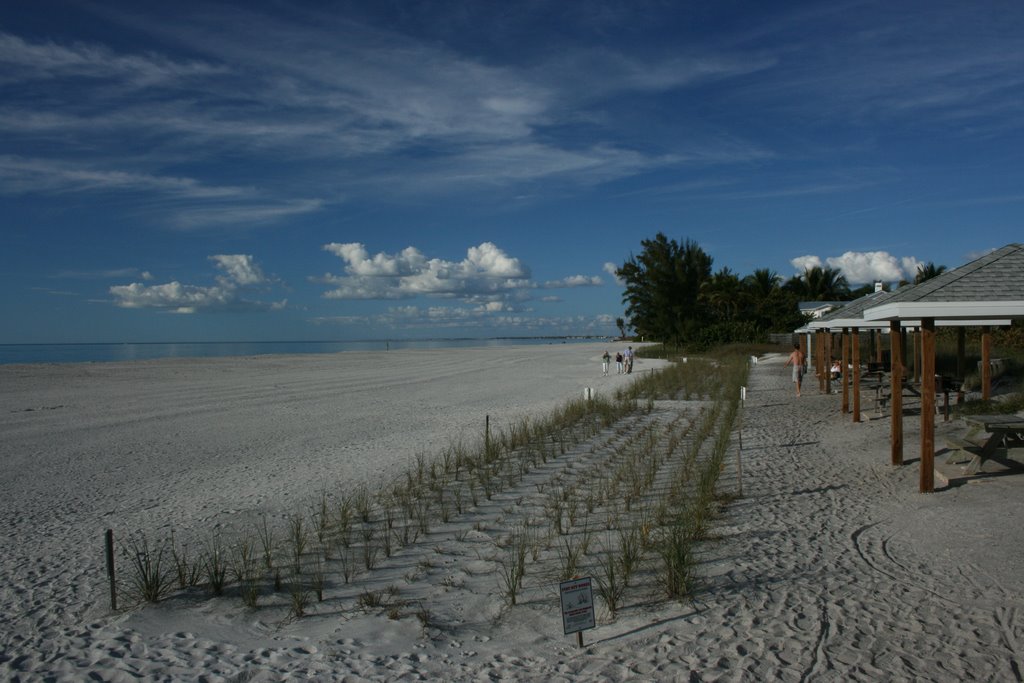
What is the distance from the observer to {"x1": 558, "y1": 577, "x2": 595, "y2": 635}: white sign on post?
4109mm

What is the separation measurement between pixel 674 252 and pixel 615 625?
56.8 meters

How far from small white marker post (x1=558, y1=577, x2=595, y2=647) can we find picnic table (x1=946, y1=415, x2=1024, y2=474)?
6.21 m

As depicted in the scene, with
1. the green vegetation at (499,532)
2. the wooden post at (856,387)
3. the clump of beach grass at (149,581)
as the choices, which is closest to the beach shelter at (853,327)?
the wooden post at (856,387)

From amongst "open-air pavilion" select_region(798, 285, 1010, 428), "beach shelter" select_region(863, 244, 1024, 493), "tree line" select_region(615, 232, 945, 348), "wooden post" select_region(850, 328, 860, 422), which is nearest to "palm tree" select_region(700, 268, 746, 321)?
"tree line" select_region(615, 232, 945, 348)

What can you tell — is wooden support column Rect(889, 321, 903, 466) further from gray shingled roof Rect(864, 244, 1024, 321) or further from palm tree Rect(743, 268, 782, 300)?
palm tree Rect(743, 268, 782, 300)

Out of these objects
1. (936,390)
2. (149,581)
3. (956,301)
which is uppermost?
(956,301)

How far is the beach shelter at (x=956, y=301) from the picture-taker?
24.6 ft

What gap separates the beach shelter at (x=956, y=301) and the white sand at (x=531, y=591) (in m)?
0.79

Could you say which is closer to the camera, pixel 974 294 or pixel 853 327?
pixel 974 294

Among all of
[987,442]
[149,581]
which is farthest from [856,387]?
[149,581]

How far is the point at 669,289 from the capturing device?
57.9m

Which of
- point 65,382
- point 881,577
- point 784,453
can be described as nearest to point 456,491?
point 881,577

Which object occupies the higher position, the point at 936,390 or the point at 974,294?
the point at 974,294

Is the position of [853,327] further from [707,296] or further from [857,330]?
[707,296]
